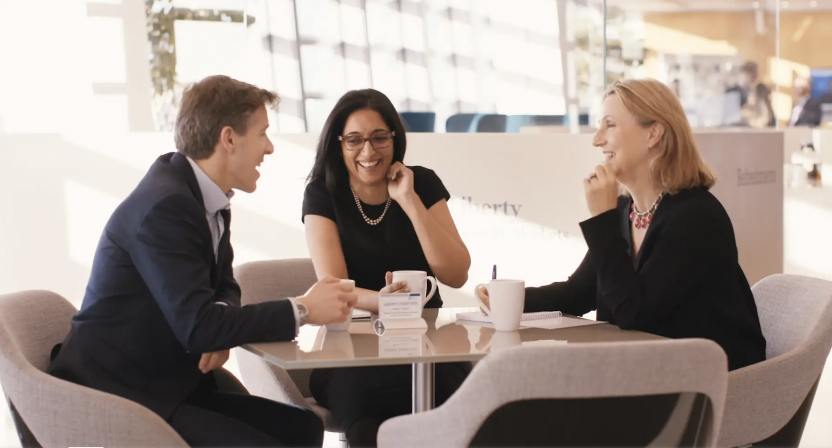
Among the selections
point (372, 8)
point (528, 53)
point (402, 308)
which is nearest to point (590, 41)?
point (528, 53)

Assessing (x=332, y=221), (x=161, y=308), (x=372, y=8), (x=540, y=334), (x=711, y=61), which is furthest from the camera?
(x=711, y=61)

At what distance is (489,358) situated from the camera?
1432mm

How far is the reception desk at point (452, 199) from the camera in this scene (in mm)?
4555

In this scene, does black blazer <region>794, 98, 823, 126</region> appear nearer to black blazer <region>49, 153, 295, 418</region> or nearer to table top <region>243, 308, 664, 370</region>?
table top <region>243, 308, 664, 370</region>

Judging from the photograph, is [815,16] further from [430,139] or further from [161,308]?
[161,308]

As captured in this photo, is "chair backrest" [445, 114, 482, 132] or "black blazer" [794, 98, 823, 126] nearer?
"chair backrest" [445, 114, 482, 132]

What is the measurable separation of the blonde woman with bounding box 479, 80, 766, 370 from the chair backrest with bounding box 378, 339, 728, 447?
0.58 m

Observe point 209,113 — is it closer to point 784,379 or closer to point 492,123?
point 784,379

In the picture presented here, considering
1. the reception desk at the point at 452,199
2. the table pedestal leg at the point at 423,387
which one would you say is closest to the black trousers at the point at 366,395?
the table pedestal leg at the point at 423,387

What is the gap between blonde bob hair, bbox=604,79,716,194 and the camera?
224cm

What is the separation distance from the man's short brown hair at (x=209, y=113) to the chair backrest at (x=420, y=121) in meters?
3.25

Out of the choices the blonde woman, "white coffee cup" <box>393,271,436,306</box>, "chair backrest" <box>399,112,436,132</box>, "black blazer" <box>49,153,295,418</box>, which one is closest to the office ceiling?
"chair backrest" <box>399,112,436,132</box>

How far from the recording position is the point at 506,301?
2078mm

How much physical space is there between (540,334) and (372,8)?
3.61 meters
